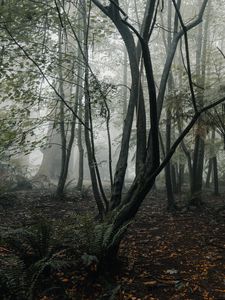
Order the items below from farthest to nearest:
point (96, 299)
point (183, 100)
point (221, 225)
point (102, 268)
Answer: point (183, 100)
point (221, 225)
point (102, 268)
point (96, 299)

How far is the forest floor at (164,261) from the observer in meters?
3.39

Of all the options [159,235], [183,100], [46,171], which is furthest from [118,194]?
[46,171]

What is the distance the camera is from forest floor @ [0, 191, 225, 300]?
3.39m

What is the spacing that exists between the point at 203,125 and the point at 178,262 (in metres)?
3.47

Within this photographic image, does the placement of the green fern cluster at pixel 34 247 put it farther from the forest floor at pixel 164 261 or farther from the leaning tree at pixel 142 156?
the leaning tree at pixel 142 156

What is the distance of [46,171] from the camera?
16.1 meters

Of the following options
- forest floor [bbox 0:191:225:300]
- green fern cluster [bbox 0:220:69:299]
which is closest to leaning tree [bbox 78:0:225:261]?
forest floor [bbox 0:191:225:300]

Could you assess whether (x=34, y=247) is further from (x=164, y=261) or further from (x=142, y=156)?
(x=142, y=156)

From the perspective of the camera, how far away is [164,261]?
421 centimetres

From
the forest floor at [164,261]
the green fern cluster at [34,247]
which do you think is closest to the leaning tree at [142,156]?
the forest floor at [164,261]

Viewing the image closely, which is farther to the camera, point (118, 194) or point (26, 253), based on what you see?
point (118, 194)

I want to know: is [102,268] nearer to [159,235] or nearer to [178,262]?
[178,262]

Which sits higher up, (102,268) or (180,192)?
(180,192)

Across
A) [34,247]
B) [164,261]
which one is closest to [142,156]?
[164,261]
